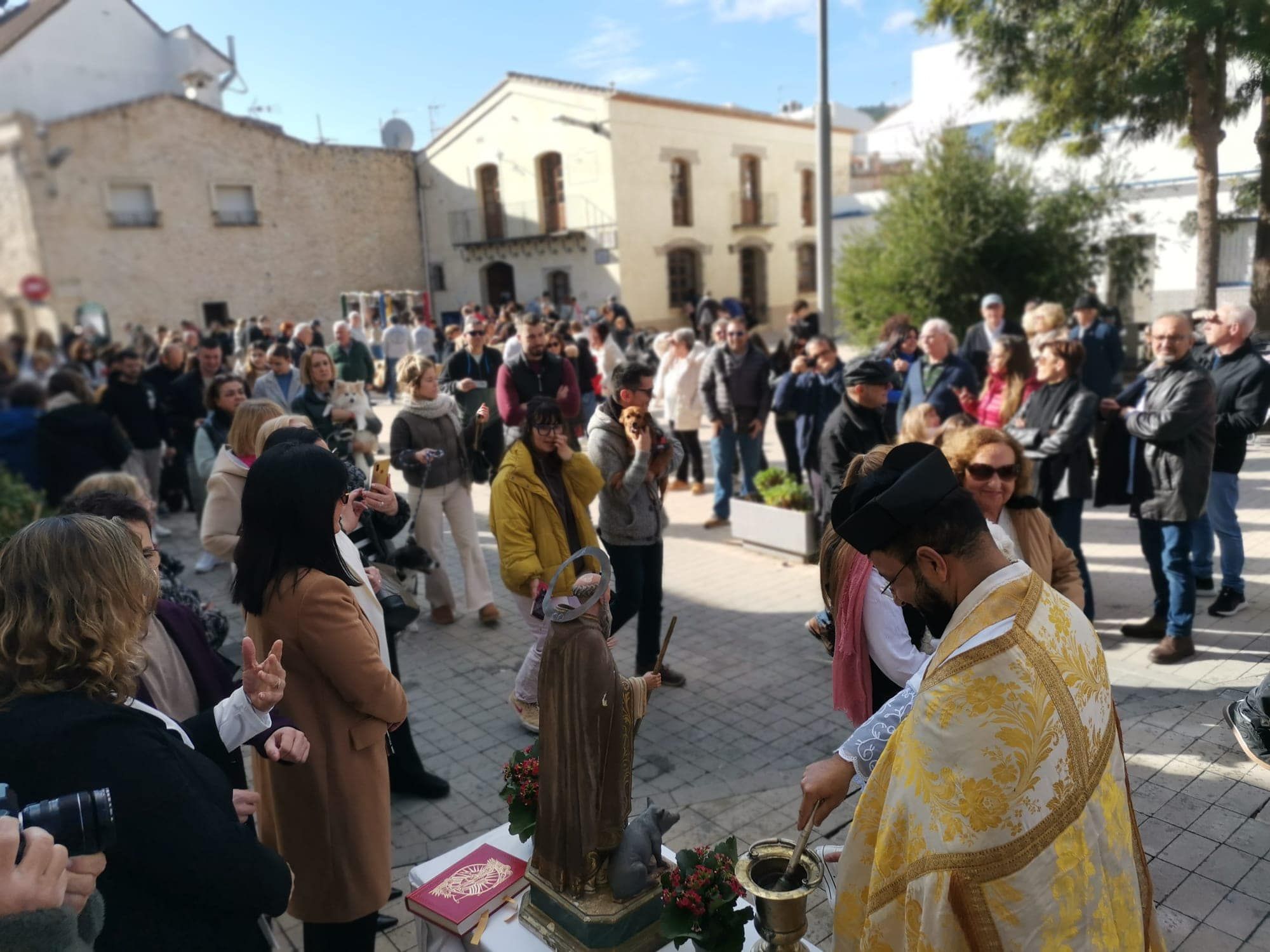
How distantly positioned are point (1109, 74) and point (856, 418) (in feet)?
30.3

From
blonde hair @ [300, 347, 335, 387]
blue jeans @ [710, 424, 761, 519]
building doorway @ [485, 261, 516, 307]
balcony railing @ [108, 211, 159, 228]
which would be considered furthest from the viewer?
building doorway @ [485, 261, 516, 307]

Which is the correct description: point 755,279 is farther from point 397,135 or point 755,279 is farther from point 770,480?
point 397,135

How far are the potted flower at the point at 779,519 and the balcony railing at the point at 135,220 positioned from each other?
6.14 meters

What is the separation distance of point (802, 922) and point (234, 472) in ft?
11.2

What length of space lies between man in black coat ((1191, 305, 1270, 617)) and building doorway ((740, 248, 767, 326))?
24160 millimetres

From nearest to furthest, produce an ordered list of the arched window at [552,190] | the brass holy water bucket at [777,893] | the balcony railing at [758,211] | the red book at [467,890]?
the brass holy water bucket at [777,893] < the red book at [467,890] < the arched window at [552,190] < the balcony railing at [758,211]

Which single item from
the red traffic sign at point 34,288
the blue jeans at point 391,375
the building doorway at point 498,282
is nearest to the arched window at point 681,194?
the building doorway at point 498,282

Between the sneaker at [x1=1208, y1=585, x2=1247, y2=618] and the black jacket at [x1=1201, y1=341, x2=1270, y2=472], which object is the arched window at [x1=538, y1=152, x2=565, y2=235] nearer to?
the black jacket at [x1=1201, y1=341, x2=1270, y2=472]

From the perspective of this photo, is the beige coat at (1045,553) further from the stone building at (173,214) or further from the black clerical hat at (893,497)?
the stone building at (173,214)

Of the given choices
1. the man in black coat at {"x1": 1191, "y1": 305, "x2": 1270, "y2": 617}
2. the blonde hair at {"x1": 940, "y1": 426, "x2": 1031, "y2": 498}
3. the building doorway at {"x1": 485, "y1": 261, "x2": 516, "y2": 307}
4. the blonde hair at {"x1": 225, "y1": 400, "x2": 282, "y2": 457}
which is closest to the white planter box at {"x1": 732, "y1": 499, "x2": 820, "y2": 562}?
the man in black coat at {"x1": 1191, "y1": 305, "x2": 1270, "y2": 617}

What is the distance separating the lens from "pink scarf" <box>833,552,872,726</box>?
9.61ft

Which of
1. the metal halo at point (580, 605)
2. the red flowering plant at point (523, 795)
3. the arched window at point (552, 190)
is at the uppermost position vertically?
the arched window at point (552, 190)

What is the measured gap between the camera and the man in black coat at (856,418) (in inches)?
197

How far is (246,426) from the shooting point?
430 centimetres
